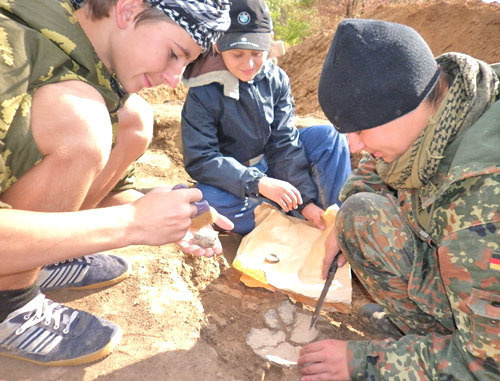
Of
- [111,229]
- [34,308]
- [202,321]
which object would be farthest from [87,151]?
[202,321]

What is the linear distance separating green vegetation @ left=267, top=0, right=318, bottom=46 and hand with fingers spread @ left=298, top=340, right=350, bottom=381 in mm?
9092

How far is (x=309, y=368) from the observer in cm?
161

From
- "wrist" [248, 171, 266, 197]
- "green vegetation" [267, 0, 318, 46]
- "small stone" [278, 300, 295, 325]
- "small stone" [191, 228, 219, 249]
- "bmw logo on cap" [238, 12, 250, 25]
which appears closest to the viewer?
"small stone" [191, 228, 219, 249]

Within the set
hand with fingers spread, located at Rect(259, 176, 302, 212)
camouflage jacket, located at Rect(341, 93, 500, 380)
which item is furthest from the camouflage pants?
hand with fingers spread, located at Rect(259, 176, 302, 212)

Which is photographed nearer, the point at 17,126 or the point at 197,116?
the point at 17,126

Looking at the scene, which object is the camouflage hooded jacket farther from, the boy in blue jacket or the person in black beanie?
the boy in blue jacket

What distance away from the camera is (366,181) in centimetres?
197

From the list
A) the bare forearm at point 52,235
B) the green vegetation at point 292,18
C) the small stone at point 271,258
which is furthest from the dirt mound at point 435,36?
the bare forearm at point 52,235

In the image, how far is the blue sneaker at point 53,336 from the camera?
1.51 meters

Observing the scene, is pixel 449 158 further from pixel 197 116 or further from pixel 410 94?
pixel 197 116

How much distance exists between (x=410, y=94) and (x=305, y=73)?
6.45 m

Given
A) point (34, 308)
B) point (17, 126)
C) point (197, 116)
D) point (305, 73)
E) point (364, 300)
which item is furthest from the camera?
point (305, 73)

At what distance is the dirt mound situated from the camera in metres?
5.89

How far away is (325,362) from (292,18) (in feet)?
36.3
